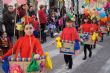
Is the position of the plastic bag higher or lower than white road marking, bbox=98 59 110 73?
higher

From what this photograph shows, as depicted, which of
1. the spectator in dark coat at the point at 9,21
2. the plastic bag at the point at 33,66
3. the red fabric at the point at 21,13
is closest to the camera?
the plastic bag at the point at 33,66

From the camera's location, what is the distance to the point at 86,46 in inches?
558

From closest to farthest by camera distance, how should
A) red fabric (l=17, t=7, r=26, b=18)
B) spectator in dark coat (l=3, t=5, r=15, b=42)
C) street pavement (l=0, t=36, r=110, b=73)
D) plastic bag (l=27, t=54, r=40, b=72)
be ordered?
plastic bag (l=27, t=54, r=40, b=72), street pavement (l=0, t=36, r=110, b=73), spectator in dark coat (l=3, t=5, r=15, b=42), red fabric (l=17, t=7, r=26, b=18)

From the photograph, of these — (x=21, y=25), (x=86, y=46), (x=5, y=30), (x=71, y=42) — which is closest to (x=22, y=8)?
(x=5, y=30)

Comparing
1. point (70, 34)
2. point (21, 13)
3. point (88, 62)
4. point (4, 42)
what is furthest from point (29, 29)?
point (21, 13)

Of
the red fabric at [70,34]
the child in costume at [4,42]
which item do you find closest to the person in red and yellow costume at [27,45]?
the red fabric at [70,34]

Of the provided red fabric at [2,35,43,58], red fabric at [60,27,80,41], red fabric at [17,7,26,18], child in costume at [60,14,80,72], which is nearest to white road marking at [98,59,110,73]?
child in costume at [60,14,80,72]

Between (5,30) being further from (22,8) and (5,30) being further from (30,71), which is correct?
(30,71)

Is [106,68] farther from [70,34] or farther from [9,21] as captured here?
[9,21]

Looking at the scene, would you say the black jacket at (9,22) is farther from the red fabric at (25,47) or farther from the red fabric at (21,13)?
the red fabric at (25,47)

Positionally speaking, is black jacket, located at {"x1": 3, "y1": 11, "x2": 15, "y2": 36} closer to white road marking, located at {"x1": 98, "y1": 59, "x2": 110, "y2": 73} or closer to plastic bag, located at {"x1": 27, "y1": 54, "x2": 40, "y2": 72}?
white road marking, located at {"x1": 98, "y1": 59, "x2": 110, "y2": 73}

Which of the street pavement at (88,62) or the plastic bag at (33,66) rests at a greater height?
the plastic bag at (33,66)

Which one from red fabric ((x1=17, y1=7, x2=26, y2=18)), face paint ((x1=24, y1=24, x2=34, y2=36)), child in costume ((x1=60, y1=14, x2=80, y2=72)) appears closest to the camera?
face paint ((x1=24, y1=24, x2=34, y2=36))

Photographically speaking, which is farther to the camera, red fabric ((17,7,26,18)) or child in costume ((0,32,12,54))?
red fabric ((17,7,26,18))
